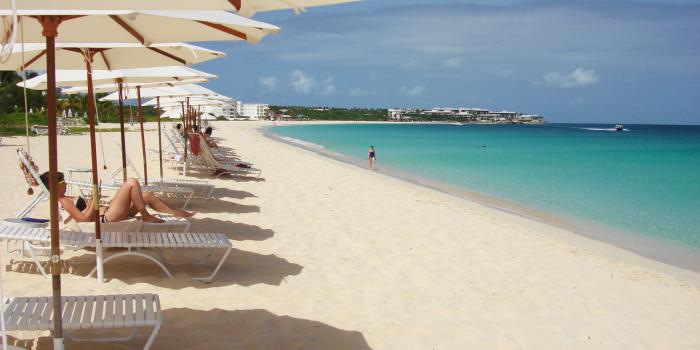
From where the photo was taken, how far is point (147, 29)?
3742mm

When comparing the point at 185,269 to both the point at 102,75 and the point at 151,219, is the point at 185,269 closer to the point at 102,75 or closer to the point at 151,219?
the point at 151,219

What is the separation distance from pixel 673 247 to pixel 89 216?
8.84 m

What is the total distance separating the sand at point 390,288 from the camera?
4.05m

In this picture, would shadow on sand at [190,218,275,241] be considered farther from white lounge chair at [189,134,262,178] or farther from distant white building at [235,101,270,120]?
distant white building at [235,101,270,120]

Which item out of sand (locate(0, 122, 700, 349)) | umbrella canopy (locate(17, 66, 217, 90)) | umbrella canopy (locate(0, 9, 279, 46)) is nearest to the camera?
umbrella canopy (locate(0, 9, 279, 46))

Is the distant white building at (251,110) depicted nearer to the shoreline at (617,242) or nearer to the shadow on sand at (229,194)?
the shoreline at (617,242)

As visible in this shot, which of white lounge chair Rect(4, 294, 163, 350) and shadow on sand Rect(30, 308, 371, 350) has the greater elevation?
white lounge chair Rect(4, 294, 163, 350)

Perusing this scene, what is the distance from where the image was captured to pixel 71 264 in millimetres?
5047

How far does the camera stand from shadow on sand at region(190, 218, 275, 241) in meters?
Result: 6.68

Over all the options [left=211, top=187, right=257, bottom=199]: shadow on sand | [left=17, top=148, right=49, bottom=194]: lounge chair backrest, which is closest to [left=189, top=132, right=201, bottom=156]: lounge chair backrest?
[left=211, top=187, right=257, bottom=199]: shadow on sand

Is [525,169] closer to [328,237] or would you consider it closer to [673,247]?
[673,247]

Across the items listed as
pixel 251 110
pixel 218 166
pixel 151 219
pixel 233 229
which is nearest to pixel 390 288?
pixel 151 219

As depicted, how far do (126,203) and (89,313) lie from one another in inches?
89.0

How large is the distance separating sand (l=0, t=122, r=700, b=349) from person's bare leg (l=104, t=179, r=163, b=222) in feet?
1.33
